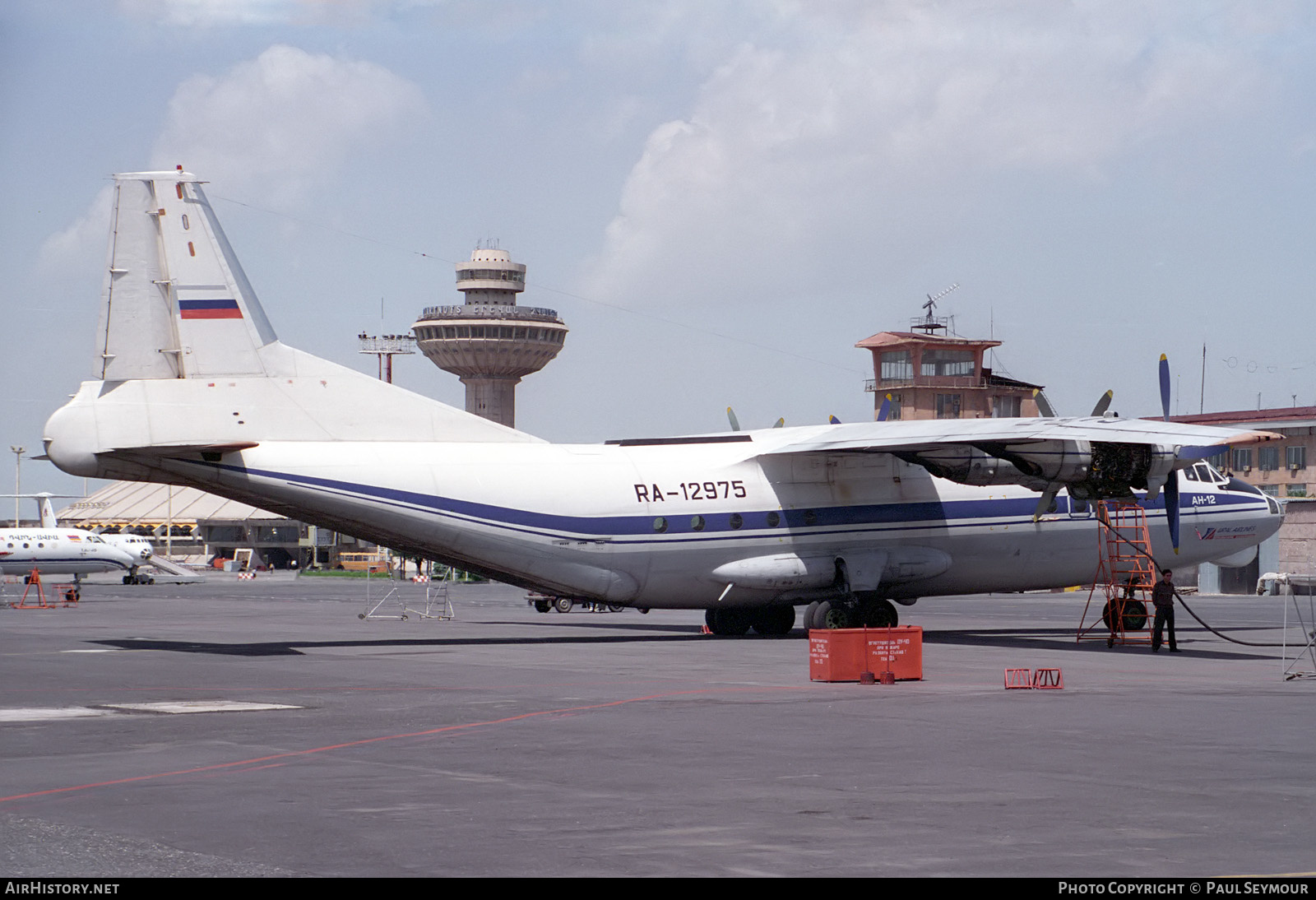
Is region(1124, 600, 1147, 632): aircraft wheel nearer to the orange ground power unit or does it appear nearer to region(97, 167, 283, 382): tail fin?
the orange ground power unit

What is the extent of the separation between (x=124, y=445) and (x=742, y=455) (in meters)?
13.5

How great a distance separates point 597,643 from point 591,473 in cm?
412

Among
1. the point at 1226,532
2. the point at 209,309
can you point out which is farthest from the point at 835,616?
the point at 209,309

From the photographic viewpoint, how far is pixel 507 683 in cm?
2211

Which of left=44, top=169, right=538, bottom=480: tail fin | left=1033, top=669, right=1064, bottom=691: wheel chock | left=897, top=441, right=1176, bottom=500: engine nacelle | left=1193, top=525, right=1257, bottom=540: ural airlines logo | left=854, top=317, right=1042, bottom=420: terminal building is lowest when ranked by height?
left=1033, top=669, right=1064, bottom=691: wheel chock

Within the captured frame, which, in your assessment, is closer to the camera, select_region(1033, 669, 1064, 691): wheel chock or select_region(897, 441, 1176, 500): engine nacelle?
select_region(1033, 669, 1064, 691): wheel chock

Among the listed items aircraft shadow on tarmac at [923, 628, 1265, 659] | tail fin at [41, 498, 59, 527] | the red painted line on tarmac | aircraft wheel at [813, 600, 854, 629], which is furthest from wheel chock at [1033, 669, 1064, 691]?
tail fin at [41, 498, 59, 527]

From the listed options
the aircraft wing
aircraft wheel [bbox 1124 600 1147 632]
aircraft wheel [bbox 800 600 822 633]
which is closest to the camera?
the aircraft wing

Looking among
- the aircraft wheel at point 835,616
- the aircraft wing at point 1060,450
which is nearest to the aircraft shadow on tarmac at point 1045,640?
the aircraft wheel at point 835,616

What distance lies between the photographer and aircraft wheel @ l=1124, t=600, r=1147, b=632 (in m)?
32.5

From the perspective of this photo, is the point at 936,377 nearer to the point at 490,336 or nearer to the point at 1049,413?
the point at 490,336

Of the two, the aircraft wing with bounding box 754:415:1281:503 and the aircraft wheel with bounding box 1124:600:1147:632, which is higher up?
the aircraft wing with bounding box 754:415:1281:503

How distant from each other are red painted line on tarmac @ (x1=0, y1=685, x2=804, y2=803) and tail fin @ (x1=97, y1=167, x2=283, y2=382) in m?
12.6

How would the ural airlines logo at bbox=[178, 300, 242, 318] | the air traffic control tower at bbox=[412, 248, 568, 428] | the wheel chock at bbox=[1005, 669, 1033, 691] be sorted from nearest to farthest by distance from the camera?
the wheel chock at bbox=[1005, 669, 1033, 691] < the ural airlines logo at bbox=[178, 300, 242, 318] < the air traffic control tower at bbox=[412, 248, 568, 428]
